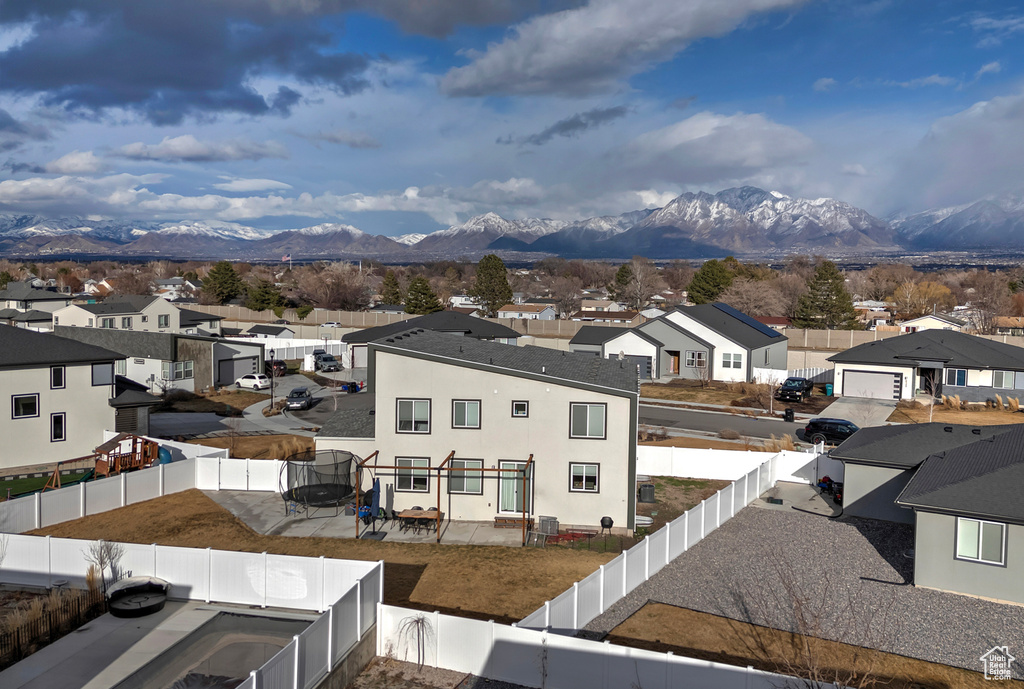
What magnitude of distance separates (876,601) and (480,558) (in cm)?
1178

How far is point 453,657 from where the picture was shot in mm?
17172

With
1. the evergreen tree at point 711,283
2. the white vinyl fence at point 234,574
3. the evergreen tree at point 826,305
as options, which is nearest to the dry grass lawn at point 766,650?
the white vinyl fence at point 234,574

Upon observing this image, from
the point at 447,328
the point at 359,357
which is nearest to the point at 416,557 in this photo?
the point at 447,328

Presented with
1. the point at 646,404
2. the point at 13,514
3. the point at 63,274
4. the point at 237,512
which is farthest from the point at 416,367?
the point at 63,274

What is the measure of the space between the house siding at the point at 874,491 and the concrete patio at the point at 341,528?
43.9 ft

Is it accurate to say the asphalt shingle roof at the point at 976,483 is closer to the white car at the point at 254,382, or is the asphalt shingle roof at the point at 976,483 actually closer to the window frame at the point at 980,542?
the window frame at the point at 980,542

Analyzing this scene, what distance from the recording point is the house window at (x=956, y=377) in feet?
177

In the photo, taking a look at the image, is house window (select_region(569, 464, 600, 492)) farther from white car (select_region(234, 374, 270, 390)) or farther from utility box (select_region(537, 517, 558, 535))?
white car (select_region(234, 374, 270, 390))

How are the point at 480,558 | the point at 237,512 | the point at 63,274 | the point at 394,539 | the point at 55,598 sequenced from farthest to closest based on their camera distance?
1. the point at 63,274
2. the point at 237,512
3. the point at 394,539
4. the point at 480,558
5. the point at 55,598

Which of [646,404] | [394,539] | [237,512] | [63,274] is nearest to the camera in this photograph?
[394,539]

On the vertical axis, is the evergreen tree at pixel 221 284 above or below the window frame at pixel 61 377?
above

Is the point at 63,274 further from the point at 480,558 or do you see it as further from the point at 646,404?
the point at 480,558

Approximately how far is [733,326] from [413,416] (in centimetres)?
4574

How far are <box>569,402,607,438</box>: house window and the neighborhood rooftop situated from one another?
0.91m
